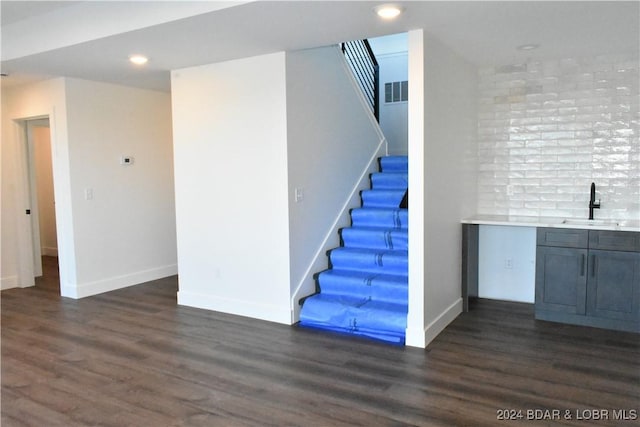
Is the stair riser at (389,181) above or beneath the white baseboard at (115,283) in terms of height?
above

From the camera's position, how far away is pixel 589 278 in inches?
167

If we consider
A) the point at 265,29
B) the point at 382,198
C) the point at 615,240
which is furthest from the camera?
the point at 382,198

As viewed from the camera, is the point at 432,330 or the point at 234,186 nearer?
the point at 432,330

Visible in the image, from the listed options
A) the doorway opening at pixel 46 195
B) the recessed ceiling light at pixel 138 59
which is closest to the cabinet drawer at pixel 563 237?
the recessed ceiling light at pixel 138 59

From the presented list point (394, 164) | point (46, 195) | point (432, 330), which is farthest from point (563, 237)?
point (46, 195)

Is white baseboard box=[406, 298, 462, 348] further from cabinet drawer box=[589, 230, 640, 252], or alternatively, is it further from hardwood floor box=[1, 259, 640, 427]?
cabinet drawer box=[589, 230, 640, 252]

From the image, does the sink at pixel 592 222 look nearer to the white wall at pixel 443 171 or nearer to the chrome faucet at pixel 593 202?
the chrome faucet at pixel 593 202

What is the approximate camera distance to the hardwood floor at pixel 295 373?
2848 millimetres

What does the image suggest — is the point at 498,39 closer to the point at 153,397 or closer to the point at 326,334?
the point at 326,334

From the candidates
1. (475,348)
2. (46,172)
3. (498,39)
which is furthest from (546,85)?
(46,172)

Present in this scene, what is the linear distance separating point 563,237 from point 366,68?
389 centimetres

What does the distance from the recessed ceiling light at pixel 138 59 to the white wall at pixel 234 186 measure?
0.42 metres

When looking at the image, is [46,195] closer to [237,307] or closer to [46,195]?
[46,195]

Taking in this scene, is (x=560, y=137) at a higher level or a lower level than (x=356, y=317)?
higher
